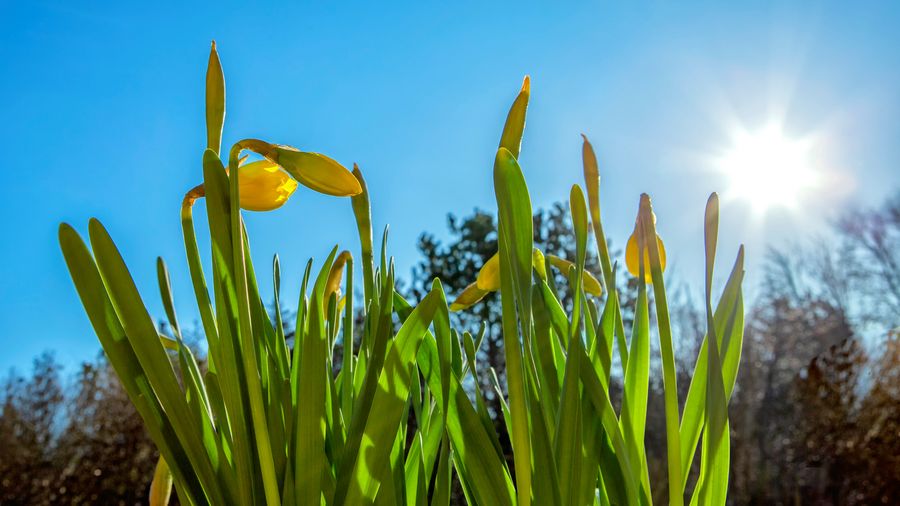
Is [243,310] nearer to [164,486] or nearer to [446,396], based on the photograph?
[446,396]

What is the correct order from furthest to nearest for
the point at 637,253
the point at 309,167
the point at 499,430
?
the point at 499,430
the point at 637,253
the point at 309,167

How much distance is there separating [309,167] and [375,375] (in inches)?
6.7

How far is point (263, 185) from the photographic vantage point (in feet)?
1.93

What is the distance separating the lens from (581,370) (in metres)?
0.56

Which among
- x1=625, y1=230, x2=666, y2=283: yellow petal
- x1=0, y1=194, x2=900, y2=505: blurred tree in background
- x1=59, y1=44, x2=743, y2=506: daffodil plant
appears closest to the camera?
x1=59, y1=44, x2=743, y2=506: daffodil plant

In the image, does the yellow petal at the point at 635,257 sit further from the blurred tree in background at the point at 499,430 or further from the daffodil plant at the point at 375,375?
the blurred tree in background at the point at 499,430

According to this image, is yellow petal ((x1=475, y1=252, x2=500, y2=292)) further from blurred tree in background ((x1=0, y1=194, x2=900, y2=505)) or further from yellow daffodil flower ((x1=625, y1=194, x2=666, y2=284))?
blurred tree in background ((x1=0, y1=194, x2=900, y2=505))

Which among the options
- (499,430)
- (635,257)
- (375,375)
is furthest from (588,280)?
(499,430)

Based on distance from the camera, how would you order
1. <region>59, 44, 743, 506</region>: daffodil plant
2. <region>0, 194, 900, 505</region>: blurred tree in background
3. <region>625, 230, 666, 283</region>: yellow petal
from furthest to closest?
<region>0, 194, 900, 505</region>: blurred tree in background < <region>625, 230, 666, 283</region>: yellow petal < <region>59, 44, 743, 506</region>: daffodil plant

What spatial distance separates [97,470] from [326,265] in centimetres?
364

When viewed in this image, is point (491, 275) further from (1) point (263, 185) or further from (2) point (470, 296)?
(1) point (263, 185)

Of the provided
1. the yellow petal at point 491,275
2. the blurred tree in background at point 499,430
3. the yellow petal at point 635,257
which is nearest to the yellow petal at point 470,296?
the yellow petal at point 491,275

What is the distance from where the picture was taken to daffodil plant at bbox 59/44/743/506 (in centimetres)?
52

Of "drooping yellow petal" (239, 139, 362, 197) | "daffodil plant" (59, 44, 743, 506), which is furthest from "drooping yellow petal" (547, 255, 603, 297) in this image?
"drooping yellow petal" (239, 139, 362, 197)
